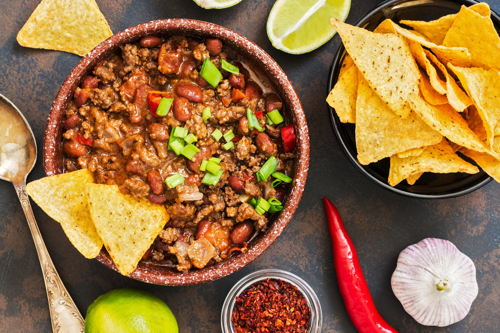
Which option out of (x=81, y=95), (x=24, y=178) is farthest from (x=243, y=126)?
(x=24, y=178)

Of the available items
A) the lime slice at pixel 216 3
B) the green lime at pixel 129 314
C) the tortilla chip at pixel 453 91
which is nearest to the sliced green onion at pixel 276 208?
the green lime at pixel 129 314

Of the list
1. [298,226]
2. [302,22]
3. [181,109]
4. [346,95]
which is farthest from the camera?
[298,226]

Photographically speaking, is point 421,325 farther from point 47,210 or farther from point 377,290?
point 47,210

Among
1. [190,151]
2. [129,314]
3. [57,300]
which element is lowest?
[57,300]

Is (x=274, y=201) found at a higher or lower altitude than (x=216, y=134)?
lower

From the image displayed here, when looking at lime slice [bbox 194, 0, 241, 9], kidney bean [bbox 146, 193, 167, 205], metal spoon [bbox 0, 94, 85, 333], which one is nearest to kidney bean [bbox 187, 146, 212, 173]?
kidney bean [bbox 146, 193, 167, 205]

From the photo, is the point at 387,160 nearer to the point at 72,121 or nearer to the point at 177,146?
the point at 177,146

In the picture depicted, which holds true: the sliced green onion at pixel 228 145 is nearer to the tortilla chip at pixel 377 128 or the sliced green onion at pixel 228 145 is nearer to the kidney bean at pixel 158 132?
the kidney bean at pixel 158 132
